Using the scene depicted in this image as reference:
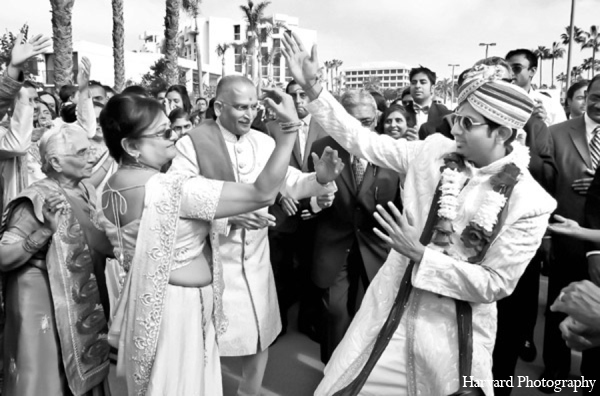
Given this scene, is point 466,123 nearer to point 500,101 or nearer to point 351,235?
point 500,101

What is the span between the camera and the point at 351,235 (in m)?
3.73

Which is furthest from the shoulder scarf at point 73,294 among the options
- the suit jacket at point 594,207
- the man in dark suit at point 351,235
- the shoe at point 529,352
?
the shoe at point 529,352

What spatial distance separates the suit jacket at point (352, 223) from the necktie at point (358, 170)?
4cm

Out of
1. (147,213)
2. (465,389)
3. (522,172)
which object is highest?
(522,172)

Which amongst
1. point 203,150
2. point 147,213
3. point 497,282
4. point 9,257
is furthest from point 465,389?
point 9,257

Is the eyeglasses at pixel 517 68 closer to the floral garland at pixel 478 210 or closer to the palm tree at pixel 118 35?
the floral garland at pixel 478 210

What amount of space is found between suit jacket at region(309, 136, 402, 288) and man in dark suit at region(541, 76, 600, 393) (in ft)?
3.97

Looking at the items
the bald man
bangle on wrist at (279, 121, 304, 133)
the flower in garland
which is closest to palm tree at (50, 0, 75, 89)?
the bald man

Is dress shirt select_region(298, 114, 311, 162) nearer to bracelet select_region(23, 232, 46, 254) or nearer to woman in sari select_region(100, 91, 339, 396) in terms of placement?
woman in sari select_region(100, 91, 339, 396)

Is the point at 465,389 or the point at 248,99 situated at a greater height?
the point at 248,99

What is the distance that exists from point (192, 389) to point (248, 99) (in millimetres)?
1787

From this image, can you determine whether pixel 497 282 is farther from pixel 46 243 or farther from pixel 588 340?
pixel 46 243

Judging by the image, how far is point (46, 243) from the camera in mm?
2613

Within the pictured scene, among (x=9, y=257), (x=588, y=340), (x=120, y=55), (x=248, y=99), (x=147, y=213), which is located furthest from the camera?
(x=120, y=55)
